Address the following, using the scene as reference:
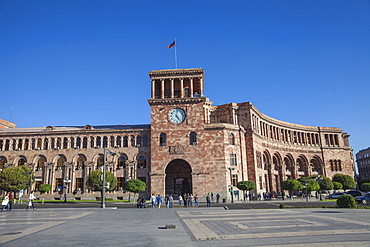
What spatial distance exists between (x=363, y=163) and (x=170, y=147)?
90.9 m

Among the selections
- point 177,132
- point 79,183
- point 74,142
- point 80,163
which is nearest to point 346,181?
point 177,132

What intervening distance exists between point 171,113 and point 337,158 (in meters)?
46.6

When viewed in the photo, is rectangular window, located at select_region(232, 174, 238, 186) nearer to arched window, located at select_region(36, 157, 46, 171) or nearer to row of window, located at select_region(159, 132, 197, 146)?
row of window, located at select_region(159, 132, 197, 146)

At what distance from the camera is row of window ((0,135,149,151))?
5109cm

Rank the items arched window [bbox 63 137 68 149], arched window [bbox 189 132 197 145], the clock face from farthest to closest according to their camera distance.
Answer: arched window [bbox 63 137 68 149], the clock face, arched window [bbox 189 132 197 145]

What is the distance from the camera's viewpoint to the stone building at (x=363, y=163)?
328 ft

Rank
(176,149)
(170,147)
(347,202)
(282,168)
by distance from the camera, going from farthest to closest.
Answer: (282,168), (170,147), (176,149), (347,202)

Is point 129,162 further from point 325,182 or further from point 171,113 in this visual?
point 325,182

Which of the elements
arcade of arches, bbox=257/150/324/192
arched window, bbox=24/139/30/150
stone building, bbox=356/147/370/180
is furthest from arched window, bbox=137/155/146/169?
stone building, bbox=356/147/370/180

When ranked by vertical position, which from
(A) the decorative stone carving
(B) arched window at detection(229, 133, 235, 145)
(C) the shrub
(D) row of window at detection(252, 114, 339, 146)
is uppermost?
(D) row of window at detection(252, 114, 339, 146)

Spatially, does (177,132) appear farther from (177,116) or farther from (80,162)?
(80,162)

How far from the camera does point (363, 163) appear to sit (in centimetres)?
10350

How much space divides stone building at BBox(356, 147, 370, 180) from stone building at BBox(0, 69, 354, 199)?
61497mm

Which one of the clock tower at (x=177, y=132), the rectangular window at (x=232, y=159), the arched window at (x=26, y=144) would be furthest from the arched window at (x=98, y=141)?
the rectangular window at (x=232, y=159)
